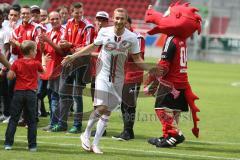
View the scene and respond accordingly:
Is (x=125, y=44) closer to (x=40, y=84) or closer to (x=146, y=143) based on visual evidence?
(x=146, y=143)

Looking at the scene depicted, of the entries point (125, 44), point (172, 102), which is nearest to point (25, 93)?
point (125, 44)

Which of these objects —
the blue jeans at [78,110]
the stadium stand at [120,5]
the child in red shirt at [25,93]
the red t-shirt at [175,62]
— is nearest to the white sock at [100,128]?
the child in red shirt at [25,93]

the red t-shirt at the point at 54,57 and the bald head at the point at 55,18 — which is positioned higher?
the bald head at the point at 55,18

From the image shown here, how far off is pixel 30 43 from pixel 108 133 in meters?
2.92

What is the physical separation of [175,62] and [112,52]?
3.95 feet

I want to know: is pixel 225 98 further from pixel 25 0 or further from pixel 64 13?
pixel 25 0

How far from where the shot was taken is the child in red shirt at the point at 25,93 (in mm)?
9445

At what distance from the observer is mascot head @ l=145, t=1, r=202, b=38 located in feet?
35.2

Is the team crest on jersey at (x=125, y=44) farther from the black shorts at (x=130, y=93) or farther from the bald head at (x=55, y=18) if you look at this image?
the bald head at (x=55, y=18)

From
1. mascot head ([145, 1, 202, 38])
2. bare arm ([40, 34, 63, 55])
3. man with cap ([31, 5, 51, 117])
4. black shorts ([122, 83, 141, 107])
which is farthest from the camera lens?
man with cap ([31, 5, 51, 117])

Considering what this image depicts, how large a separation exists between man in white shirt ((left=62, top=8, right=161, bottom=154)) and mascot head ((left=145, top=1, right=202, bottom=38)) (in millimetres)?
1037

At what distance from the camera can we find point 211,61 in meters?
37.3

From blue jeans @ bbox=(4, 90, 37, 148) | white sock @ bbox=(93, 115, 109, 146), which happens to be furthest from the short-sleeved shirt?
blue jeans @ bbox=(4, 90, 37, 148)

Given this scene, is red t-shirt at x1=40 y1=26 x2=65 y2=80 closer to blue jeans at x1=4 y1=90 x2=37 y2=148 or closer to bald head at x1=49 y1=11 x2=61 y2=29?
bald head at x1=49 y1=11 x2=61 y2=29
